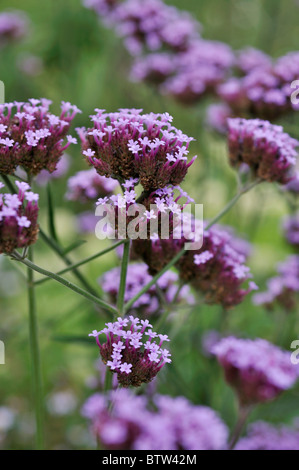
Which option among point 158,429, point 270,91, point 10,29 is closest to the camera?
point 158,429

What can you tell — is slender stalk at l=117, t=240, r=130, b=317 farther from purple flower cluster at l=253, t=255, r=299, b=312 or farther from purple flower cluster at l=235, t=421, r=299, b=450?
purple flower cluster at l=253, t=255, r=299, b=312

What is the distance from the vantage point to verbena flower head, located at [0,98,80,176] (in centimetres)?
79

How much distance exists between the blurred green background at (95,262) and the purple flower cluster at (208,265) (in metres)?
0.21

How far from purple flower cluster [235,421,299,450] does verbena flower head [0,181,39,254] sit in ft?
2.19

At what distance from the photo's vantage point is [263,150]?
988mm

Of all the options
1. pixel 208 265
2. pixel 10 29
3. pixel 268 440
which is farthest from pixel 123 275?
pixel 10 29

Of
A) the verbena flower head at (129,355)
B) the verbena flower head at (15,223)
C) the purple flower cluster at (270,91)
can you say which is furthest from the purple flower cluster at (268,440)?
the purple flower cluster at (270,91)

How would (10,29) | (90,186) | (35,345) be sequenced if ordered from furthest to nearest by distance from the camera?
1. (10,29)
2. (90,186)
3. (35,345)

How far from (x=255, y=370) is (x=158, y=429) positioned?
1.31 ft

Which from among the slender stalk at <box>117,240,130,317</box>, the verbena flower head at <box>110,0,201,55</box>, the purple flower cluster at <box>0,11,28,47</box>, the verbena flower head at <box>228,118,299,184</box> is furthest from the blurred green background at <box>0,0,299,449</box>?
the verbena flower head at <box>228,118,299,184</box>

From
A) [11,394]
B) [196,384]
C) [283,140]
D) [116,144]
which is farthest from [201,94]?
[11,394]

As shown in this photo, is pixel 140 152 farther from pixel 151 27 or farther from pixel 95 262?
pixel 95 262

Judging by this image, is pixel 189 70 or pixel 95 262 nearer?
pixel 189 70

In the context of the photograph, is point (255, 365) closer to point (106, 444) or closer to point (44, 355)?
point (106, 444)
